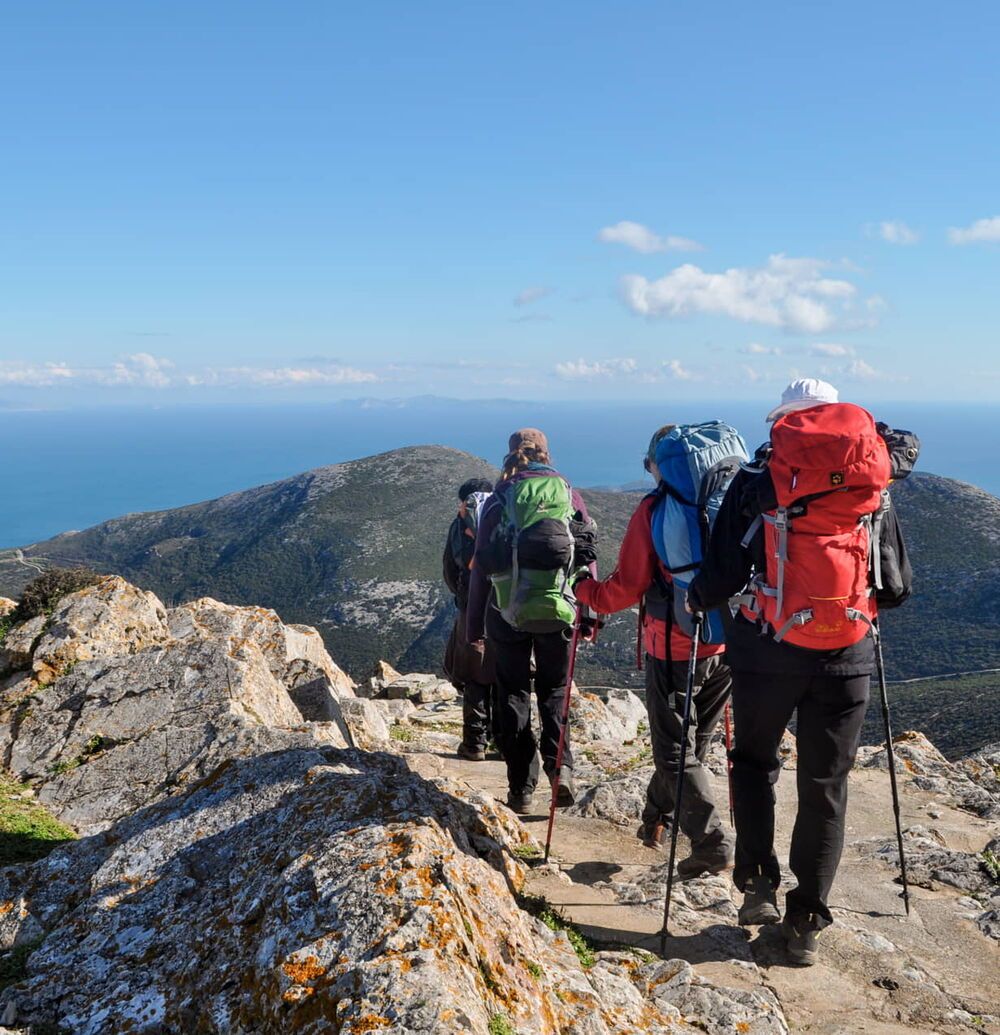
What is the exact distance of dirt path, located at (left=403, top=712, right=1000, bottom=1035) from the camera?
5.23 m

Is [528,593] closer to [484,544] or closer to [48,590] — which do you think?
[484,544]

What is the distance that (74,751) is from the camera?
28.6 feet

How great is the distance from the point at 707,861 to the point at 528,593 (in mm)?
2966

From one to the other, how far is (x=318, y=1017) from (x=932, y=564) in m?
124

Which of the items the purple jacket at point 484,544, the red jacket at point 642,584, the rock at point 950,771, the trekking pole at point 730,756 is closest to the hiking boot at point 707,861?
the trekking pole at point 730,756

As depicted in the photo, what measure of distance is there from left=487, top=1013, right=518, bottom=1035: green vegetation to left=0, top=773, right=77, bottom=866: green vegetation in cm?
485

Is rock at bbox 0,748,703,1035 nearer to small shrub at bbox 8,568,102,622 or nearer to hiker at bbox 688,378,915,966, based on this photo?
hiker at bbox 688,378,915,966

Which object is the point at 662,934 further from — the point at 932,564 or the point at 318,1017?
the point at 932,564

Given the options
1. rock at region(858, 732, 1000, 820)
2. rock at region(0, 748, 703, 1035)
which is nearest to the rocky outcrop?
rock at region(0, 748, 703, 1035)

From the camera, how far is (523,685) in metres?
8.40

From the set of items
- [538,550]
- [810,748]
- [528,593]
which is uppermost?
[538,550]

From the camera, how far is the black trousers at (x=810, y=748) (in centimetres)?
554

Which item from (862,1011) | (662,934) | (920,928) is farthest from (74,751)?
(920,928)

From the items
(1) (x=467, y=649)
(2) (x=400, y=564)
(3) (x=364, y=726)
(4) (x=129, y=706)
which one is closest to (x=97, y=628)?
(4) (x=129, y=706)
